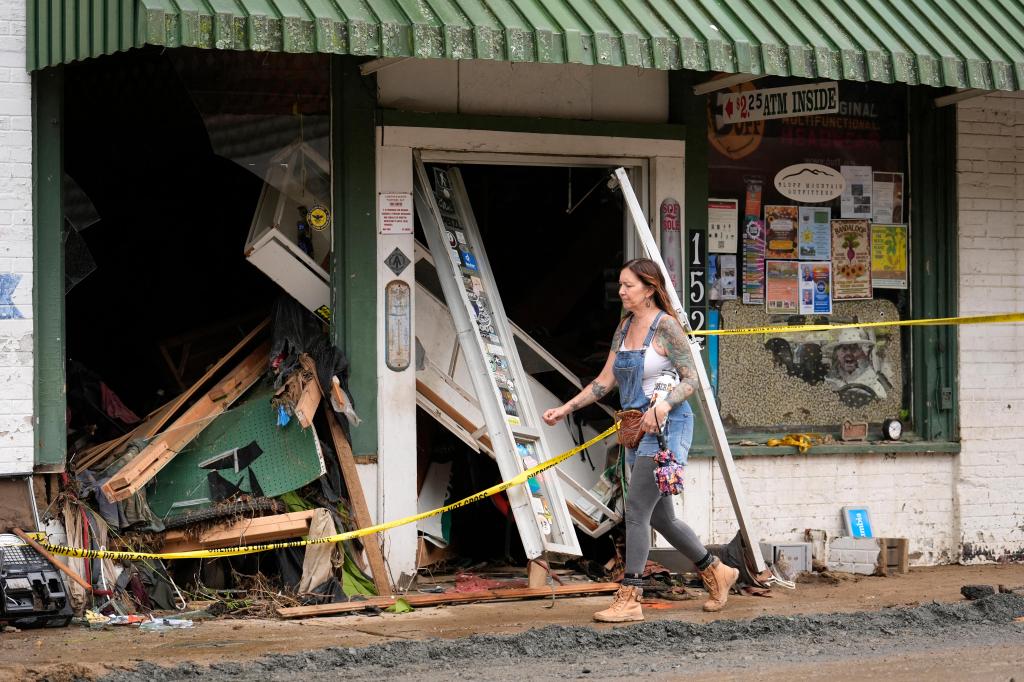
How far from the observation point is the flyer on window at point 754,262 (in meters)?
9.54

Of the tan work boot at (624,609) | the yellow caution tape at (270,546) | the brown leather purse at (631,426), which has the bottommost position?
the tan work boot at (624,609)

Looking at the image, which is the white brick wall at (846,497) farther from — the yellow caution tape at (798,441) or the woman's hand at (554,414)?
the woman's hand at (554,414)

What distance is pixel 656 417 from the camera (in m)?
7.29

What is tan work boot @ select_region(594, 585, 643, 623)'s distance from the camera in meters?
7.48

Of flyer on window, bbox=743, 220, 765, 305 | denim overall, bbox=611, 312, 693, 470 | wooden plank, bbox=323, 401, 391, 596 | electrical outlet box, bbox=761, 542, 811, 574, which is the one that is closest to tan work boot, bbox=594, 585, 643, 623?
denim overall, bbox=611, 312, 693, 470

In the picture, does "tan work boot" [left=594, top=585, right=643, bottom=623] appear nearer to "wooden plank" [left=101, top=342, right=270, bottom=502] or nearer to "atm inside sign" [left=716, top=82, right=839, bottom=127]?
"wooden plank" [left=101, top=342, right=270, bottom=502]

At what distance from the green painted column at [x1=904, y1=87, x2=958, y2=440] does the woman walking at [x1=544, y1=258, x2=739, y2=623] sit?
302cm

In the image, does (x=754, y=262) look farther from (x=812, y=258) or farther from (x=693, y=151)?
(x=693, y=151)

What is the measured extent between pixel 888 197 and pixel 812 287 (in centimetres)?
87

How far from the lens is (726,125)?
9.48 metres

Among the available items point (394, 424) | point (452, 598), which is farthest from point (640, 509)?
point (394, 424)

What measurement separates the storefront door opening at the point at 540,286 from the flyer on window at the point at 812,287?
128 centimetres

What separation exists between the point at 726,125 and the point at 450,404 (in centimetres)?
272

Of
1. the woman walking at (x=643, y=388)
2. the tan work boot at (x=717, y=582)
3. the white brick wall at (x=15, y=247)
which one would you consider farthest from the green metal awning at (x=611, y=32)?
the tan work boot at (x=717, y=582)
